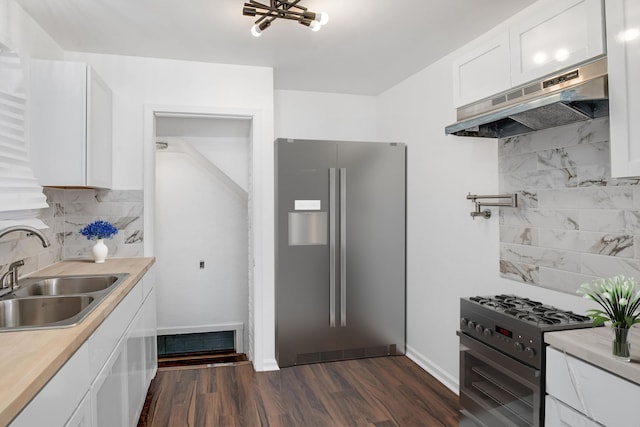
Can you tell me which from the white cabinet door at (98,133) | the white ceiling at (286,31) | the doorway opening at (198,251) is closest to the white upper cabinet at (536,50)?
the white ceiling at (286,31)

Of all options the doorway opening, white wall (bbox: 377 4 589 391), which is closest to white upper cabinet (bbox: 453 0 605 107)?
white wall (bbox: 377 4 589 391)

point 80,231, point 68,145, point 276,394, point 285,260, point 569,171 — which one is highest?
point 68,145

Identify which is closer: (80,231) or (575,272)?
(575,272)

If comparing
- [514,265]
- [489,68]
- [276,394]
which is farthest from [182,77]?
[514,265]

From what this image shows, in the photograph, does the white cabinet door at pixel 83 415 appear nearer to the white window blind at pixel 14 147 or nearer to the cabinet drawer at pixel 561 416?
the white window blind at pixel 14 147

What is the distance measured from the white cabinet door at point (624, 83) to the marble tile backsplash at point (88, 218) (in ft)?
10.1

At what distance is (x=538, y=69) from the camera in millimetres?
1973

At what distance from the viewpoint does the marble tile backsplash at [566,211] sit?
6.33ft

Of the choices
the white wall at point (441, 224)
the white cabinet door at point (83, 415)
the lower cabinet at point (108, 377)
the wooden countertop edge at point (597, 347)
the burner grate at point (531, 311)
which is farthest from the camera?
the white wall at point (441, 224)

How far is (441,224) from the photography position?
10.8 feet

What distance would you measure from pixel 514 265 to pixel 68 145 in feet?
9.35

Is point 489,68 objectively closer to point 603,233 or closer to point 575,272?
point 603,233

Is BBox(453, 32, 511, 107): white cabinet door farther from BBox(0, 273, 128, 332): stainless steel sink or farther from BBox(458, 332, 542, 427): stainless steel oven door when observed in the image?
BBox(0, 273, 128, 332): stainless steel sink

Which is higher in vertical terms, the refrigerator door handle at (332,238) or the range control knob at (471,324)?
the refrigerator door handle at (332,238)
